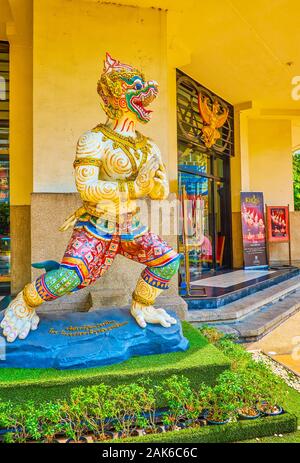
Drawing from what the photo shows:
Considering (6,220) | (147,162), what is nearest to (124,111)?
(147,162)

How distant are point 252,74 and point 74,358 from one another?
5.67 metres

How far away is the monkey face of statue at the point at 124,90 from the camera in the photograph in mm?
2051

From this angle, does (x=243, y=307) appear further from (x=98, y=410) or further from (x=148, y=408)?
(x=98, y=410)

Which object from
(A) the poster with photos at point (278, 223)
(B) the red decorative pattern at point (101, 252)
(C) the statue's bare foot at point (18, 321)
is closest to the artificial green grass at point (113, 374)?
(C) the statue's bare foot at point (18, 321)

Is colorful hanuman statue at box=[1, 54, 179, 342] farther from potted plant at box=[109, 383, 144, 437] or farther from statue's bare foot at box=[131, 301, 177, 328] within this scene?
potted plant at box=[109, 383, 144, 437]

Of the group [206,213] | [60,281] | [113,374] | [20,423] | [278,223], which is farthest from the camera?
[278,223]

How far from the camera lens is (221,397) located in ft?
5.89

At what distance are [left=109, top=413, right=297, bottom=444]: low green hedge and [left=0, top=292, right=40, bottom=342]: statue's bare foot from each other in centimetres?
80

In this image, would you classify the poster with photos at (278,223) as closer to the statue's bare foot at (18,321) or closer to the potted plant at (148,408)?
the potted plant at (148,408)

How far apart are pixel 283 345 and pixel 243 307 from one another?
28.8 inches

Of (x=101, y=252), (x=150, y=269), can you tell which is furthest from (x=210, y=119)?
(x=101, y=252)

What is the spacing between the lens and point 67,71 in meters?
3.38
